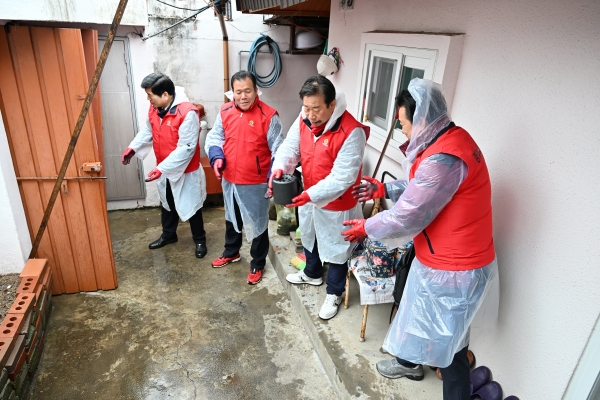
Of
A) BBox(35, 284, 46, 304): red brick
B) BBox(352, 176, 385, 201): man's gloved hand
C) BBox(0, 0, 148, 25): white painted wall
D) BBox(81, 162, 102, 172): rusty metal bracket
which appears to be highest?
BBox(0, 0, 148, 25): white painted wall

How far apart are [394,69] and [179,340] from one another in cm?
263

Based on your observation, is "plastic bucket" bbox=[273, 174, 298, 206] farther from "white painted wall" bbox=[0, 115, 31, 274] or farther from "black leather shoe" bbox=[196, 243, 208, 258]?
"white painted wall" bbox=[0, 115, 31, 274]

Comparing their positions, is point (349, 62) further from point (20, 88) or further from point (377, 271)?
point (20, 88)

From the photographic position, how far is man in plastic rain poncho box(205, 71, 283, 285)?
3074 millimetres

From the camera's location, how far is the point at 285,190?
2633 mm

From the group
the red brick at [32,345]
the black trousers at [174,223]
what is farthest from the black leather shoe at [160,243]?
the red brick at [32,345]

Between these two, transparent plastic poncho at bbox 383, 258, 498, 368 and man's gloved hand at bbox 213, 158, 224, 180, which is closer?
transparent plastic poncho at bbox 383, 258, 498, 368

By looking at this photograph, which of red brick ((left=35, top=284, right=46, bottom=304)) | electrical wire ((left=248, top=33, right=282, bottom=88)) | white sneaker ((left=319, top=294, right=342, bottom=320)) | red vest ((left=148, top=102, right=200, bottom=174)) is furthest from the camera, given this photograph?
electrical wire ((left=248, top=33, right=282, bottom=88))

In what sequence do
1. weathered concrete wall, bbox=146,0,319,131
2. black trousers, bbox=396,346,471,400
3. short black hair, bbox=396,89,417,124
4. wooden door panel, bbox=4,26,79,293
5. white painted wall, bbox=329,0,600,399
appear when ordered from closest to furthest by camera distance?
1. white painted wall, bbox=329,0,600,399
2. short black hair, bbox=396,89,417,124
3. black trousers, bbox=396,346,471,400
4. wooden door panel, bbox=4,26,79,293
5. weathered concrete wall, bbox=146,0,319,131

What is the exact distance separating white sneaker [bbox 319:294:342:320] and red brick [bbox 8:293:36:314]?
6.39 ft

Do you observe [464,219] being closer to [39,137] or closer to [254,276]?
[254,276]

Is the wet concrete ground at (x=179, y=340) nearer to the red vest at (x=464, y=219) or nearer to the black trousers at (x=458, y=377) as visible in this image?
the black trousers at (x=458, y=377)

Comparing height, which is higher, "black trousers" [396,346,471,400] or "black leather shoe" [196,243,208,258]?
"black trousers" [396,346,471,400]

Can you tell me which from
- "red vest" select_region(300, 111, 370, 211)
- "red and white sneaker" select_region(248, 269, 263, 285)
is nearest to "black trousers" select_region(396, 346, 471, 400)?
"red vest" select_region(300, 111, 370, 211)
